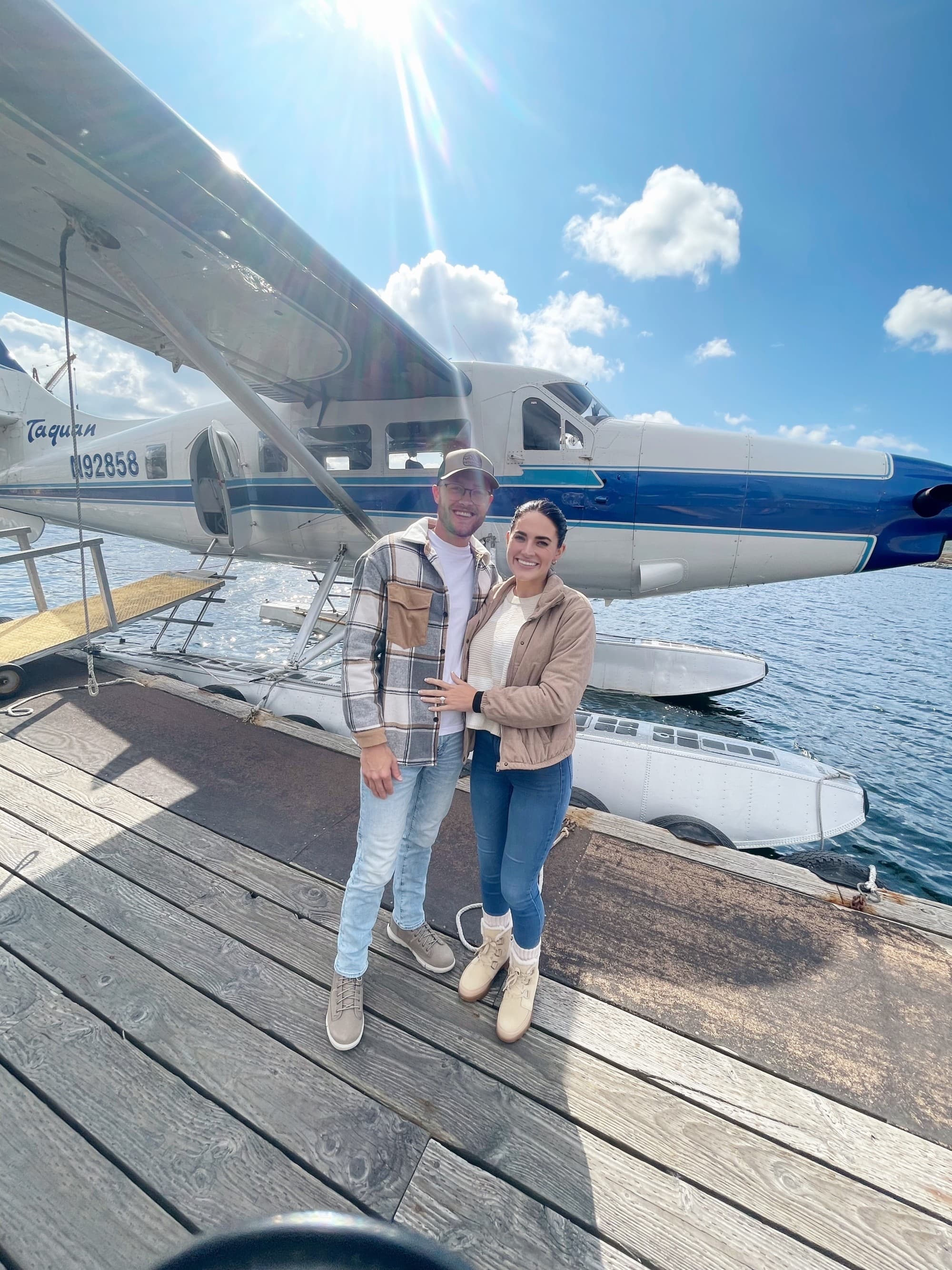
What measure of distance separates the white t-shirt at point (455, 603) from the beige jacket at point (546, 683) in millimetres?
202

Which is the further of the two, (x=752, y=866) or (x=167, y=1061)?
(x=752, y=866)

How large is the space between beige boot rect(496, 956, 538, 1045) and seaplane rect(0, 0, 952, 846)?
6.24 feet

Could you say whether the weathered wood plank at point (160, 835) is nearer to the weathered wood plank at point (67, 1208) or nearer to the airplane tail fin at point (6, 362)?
the weathered wood plank at point (67, 1208)

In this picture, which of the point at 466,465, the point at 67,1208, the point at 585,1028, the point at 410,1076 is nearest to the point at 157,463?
the point at 466,465

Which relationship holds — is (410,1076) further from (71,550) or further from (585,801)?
(71,550)

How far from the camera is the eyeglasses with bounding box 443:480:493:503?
1.63 metres

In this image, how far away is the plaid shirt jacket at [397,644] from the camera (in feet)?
5.26

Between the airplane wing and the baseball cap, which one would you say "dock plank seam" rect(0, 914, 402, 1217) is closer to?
the baseball cap

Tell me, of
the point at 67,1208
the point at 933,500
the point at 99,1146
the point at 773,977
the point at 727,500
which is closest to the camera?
the point at 67,1208

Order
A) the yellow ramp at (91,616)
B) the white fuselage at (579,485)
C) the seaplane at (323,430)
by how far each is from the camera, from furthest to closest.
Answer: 1. the white fuselage at (579,485)
2. the yellow ramp at (91,616)
3. the seaplane at (323,430)

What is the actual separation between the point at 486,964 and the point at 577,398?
4.92 metres

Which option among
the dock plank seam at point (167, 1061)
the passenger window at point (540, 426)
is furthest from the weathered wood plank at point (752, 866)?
the passenger window at point (540, 426)

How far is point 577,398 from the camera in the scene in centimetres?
518

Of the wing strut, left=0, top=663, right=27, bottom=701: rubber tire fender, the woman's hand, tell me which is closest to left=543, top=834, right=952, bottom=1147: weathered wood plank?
the woman's hand
